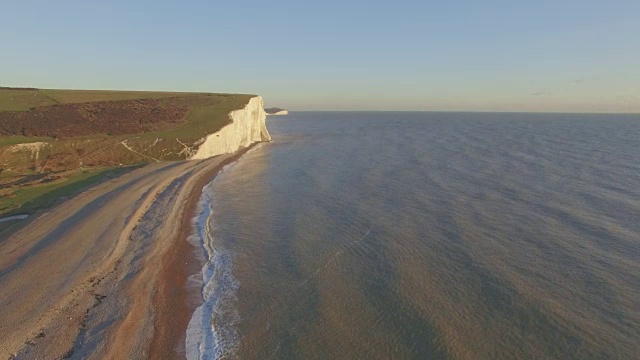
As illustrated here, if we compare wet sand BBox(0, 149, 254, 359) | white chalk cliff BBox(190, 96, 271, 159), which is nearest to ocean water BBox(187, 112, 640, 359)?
wet sand BBox(0, 149, 254, 359)

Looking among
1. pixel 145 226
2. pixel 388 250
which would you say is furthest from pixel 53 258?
pixel 388 250

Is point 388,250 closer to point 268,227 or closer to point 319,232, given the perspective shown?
point 319,232

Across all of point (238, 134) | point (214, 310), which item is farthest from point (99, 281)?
point (238, 134)

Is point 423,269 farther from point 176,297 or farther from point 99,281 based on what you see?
point 99,281

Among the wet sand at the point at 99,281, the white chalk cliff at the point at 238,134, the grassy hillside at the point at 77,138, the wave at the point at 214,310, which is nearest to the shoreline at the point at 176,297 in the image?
the wet sand at the point at 99,281

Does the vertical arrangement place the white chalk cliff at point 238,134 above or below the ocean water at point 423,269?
below

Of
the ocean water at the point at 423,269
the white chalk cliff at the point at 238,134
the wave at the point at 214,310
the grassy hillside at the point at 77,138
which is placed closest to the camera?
the wave at the point at 214,310

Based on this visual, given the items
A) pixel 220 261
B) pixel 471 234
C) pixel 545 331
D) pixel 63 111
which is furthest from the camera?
pixel 63 111

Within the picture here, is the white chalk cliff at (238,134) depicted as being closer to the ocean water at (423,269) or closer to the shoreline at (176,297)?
the ocean water at (423,269)
